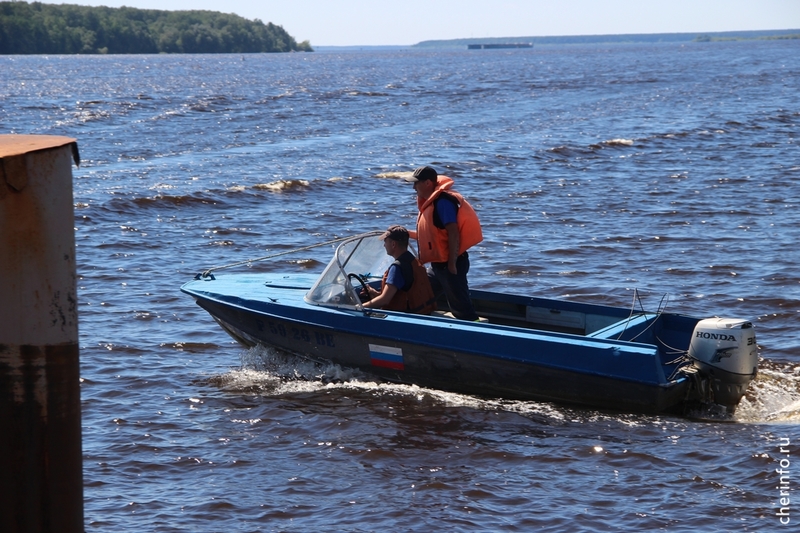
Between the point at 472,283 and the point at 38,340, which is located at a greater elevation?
the point at 38,340

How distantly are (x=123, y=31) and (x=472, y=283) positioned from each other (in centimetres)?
12466

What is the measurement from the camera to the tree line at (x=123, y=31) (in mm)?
113750

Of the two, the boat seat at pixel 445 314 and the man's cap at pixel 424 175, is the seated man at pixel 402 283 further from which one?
the man's cap at pixel 424 175

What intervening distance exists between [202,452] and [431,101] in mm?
35197

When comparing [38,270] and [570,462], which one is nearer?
[38,270]

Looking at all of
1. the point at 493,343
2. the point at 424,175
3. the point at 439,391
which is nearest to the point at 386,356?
the point at 439,391

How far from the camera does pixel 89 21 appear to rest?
409 feet

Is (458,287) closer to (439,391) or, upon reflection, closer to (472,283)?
(439,391)

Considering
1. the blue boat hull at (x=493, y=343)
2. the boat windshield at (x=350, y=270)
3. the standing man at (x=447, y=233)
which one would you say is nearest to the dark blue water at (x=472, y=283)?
the blue boat hull at (x=493, y=343)

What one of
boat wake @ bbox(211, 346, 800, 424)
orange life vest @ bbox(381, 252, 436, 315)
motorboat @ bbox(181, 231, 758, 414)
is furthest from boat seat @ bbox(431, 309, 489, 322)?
boat wake @ bbox(211, 346, 800, 424)

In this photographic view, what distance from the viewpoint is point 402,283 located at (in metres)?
8.27

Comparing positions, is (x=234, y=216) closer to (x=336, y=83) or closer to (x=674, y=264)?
(x=674, y=264)

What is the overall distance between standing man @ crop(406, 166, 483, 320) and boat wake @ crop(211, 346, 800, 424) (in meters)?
0.87

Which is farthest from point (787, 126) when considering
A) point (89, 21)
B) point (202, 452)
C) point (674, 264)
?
point (89, 21)
